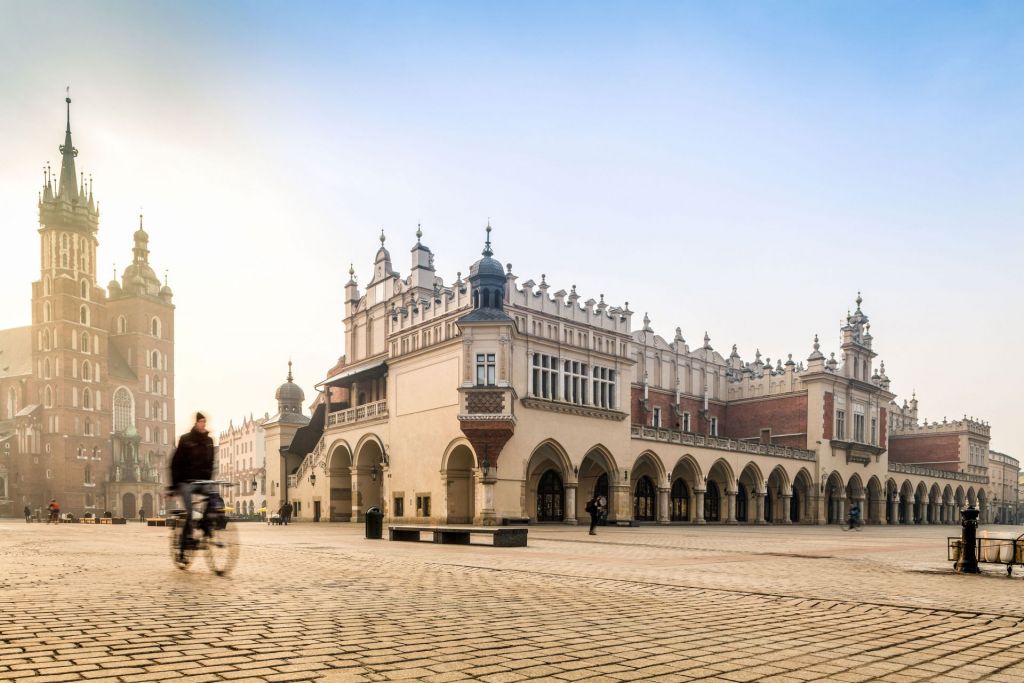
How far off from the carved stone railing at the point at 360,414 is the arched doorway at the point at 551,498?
9.31 meters

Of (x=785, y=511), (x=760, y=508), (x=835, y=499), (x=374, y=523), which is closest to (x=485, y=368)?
(x=374, y=523)

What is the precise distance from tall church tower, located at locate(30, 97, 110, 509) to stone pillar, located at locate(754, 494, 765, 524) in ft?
250

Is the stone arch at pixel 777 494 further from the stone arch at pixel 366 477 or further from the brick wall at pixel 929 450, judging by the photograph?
the brick wall at pixel 929 450

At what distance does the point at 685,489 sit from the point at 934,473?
114ft

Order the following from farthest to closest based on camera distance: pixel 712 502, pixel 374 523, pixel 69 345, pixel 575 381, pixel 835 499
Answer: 1. pixel 69 345
2. pixel 835 499
3. pixel 712 502
4. pixel 575 381
5. pixel 374 523

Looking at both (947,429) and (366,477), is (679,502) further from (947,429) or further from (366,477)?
(947,429)

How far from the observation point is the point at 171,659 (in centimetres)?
553

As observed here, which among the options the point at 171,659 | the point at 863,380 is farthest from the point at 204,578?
the point at 863,380

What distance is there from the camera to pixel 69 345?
97875 mm

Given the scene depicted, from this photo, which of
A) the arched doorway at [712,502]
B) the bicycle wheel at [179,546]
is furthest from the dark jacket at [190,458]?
the arched doorway at [712,502]

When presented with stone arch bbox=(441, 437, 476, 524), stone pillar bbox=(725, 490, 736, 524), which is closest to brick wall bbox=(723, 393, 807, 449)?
stone pillar bbox=(725, 490, 736, 524)

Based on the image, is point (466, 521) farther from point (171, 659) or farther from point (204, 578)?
point (171, 659)

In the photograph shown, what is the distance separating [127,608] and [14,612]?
3.09ft

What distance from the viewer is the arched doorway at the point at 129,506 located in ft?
319
